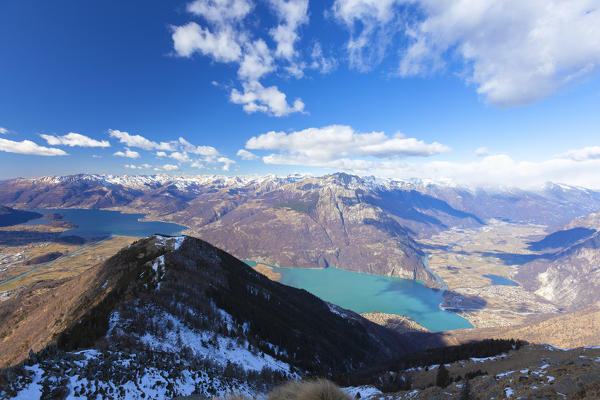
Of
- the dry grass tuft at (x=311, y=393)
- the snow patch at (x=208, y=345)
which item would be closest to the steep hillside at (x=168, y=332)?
the snow patch at (x=208, y=345)

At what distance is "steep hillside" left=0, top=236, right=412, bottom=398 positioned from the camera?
23969 millimetres

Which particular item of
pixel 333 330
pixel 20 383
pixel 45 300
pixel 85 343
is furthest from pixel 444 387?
pixel 45 300

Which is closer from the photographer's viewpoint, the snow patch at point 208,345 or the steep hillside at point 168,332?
the steep hillside at point 168,332

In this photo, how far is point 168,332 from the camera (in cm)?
4091

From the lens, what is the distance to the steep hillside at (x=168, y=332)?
78.6 feet

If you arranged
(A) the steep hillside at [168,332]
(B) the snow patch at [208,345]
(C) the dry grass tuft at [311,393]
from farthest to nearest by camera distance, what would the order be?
(B) the snow patch at [208,345] → (A) the steep hillside at [168,332] → (C) the dry grass tuft at [311,393]

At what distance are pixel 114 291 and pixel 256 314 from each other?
34.8 metres

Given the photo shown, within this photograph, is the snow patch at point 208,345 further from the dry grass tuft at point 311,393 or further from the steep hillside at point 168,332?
the dry grass tuft at point 311,393

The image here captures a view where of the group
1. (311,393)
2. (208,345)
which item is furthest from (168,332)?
(311,393)

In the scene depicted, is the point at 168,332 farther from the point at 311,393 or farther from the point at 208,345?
the point at 311,393

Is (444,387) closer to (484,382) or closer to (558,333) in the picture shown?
(484,382)

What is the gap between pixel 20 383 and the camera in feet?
50.8

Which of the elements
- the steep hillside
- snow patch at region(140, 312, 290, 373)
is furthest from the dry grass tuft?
snow patch at region(140, 312, 290, 373)

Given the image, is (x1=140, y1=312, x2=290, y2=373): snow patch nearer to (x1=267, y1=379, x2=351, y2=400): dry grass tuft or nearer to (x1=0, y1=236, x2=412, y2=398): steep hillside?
(x1=0, y1=236, x2=412, y2=398): steep hillside
